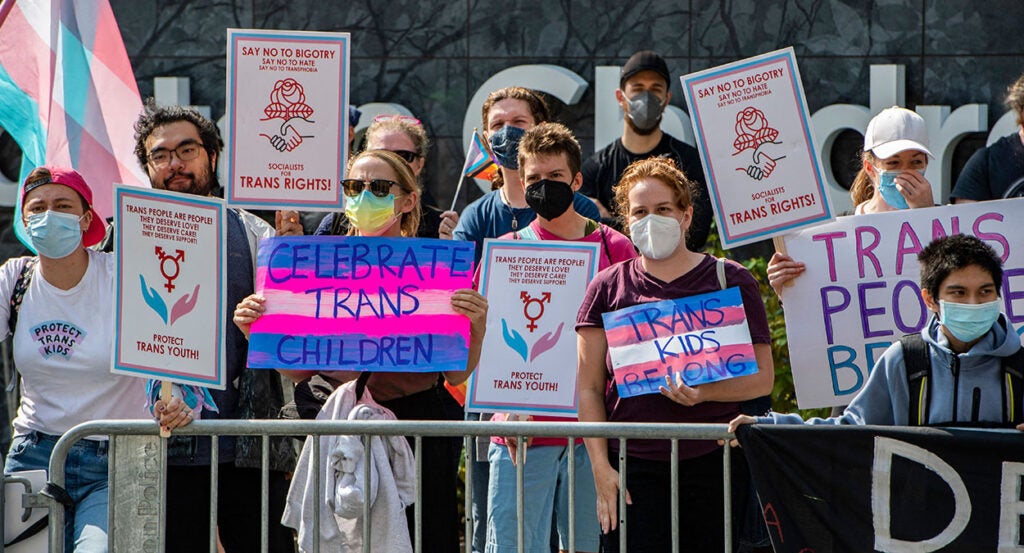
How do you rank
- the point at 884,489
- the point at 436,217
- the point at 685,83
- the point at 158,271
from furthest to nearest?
the point at 436,217
the point at 685,83
the point at 158,271
the point at 884,489

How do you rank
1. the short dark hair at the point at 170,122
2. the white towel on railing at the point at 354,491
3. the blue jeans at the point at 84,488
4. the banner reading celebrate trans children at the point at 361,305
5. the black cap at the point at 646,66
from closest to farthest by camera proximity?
the white towel on railing at the point at 354,491 < the blue jeans at the point at 84,488 < the banner reading celebrate trans children at the point at 361,305 < the short dark hair at the point at 170,122 < the black cap at the point at 646,66

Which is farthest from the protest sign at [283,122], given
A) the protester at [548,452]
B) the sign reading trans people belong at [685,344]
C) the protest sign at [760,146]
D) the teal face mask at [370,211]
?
the protest sign at [760,146]

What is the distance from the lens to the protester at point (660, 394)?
546 centimetres

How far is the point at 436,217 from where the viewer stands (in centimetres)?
682

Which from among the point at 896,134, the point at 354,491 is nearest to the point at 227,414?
the point at 354,491

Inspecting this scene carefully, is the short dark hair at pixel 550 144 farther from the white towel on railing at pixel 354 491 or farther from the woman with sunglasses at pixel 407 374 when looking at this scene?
the white towel on railing at pixel 354 491

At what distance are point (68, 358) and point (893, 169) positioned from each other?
343cm

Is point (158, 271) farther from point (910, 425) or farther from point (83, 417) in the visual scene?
point (910, 425)

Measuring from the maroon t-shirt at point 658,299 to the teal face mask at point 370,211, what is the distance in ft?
2.73

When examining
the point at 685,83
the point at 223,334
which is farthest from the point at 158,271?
the point at 685,83

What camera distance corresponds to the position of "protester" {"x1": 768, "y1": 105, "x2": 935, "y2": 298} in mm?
6156

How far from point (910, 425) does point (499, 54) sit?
5.17 m

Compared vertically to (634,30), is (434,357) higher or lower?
lower

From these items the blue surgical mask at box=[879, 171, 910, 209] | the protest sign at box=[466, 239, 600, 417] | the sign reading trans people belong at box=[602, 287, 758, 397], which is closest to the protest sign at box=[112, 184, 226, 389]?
→ the protest sign at box=[466, 239, 600, 417]
